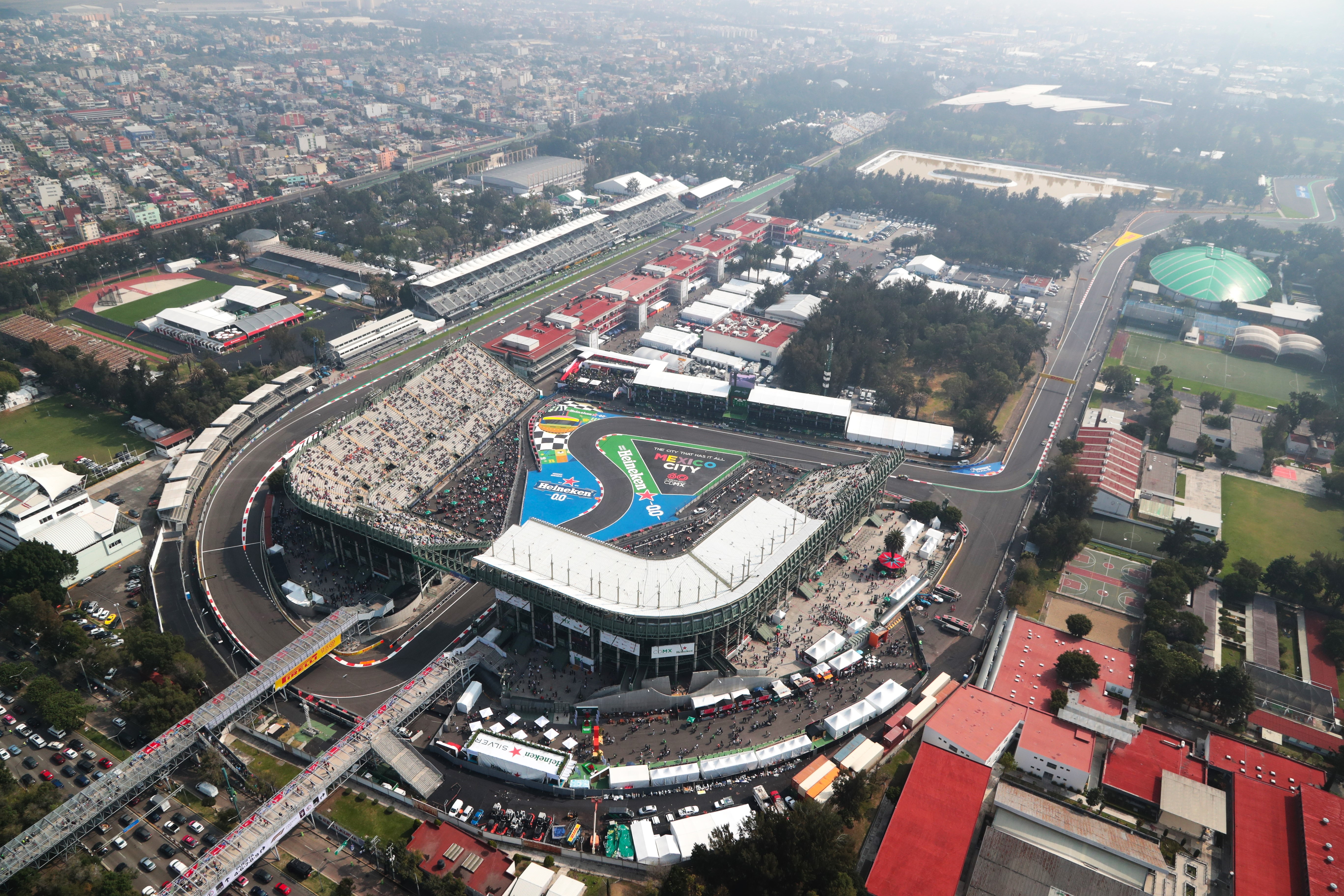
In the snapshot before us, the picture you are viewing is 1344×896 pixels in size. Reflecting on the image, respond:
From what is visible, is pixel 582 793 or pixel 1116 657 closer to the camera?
pixel 582 793

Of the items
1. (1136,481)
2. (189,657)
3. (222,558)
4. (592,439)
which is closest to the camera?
(189,657)

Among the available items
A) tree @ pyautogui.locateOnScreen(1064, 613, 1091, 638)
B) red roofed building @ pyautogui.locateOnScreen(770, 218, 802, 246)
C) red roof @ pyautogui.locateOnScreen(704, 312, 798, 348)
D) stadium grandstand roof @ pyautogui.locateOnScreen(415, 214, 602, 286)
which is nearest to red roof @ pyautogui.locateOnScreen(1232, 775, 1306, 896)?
tree @ pyautogui.locateOnScreen(1064, 613, 1091, 638)

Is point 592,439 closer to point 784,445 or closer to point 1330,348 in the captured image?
point 784,445

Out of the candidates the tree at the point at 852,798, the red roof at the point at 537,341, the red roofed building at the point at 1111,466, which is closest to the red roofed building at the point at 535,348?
the red roof at the point at 537,341

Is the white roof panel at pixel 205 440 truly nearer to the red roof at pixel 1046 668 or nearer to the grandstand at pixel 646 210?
the red roof at pixel 1046 668

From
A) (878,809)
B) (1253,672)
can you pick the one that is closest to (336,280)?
(878,809)

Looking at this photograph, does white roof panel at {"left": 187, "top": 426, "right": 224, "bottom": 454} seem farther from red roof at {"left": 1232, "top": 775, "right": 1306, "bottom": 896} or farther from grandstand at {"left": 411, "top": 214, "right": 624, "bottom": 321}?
red roof at {"left": 1232, "top": 775, "right": 1306, "bottom": 896}

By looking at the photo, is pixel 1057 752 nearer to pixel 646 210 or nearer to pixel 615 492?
pixel 615 492

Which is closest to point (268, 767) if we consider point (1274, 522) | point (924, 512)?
point (924, 512)
